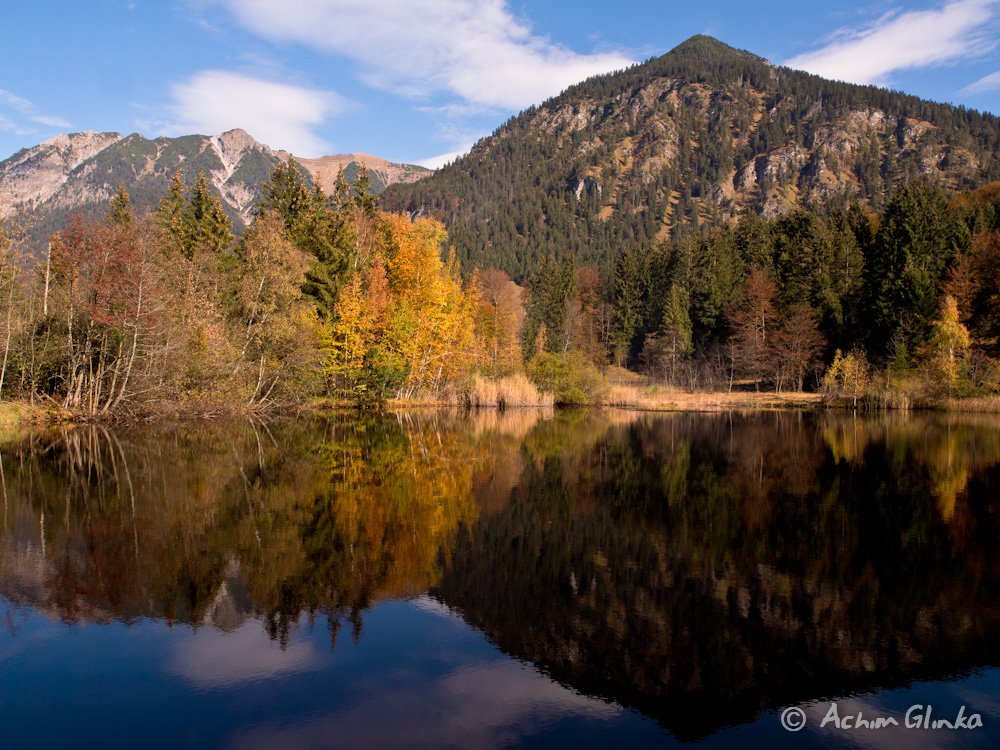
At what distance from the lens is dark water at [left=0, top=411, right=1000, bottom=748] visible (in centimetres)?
474

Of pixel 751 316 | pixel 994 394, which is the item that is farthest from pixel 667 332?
pixel 994 394

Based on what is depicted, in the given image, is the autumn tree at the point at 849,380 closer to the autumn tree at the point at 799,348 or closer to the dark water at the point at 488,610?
the autumn tree at the point at 799,348

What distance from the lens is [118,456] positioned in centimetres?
1680

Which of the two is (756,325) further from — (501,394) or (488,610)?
(488,610)

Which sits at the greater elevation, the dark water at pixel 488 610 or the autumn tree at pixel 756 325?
the autumn tree at pixel 756 325

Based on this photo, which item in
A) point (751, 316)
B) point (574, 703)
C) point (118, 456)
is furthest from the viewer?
point (751, 316)

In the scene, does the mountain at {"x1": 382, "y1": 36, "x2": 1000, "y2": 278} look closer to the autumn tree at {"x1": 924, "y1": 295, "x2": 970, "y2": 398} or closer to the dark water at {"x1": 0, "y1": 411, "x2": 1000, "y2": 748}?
the autumn tree at {"x1": 924, "y1": 295, "x2": 970, "y2": 398}

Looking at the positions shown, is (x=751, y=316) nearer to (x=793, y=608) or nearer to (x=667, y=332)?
(x=667, y=332)

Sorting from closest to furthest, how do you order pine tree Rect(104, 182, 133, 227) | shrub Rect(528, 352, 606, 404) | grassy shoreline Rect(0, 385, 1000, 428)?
grassy shoreline Rect(0, 385, 1000, 428) < shrub Rect(528, 352, 606, 404) < pine tree Rect(104, 182, 133, 227)

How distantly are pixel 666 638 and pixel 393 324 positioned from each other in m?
32.5

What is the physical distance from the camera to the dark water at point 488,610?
4.74 m

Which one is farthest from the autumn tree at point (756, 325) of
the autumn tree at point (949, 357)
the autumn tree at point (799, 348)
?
the autumn tree at point (949, 357)

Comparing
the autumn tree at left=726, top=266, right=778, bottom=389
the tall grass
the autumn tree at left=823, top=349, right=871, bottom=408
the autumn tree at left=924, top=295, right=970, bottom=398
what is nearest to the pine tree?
the tall grass

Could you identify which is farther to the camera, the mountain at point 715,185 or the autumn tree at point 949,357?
the mountain at point 715,185
